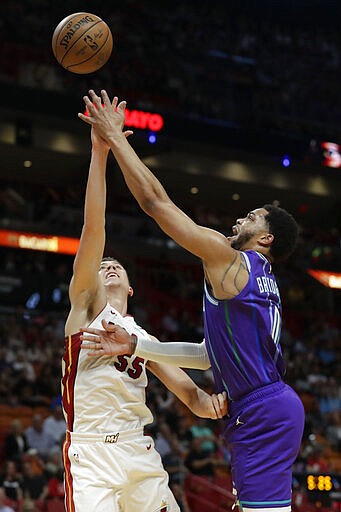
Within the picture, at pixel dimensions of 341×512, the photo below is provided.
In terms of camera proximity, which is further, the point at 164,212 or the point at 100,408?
the point at 100,408

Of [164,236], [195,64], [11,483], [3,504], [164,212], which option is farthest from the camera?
[195,64]

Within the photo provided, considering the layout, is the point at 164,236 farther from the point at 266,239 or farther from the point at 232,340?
the point at 232,340

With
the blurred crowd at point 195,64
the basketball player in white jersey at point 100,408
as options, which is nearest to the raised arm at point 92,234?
the basketball player in white jersey at point 100,408

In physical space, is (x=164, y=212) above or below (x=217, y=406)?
above

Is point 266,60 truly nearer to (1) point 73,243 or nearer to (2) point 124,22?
(2) point 124,22

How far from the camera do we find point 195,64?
860 inches

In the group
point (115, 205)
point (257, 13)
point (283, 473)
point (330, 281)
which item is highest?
point (257, 13)

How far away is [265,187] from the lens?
24172 millimetres

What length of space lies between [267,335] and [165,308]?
16173 millimetres

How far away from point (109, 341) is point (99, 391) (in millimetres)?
592

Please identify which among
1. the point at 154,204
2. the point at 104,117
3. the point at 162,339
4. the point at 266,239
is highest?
the point at 104,117

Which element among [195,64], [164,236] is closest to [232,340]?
[164,236]

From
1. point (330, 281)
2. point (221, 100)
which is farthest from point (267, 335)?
point (330, 281)

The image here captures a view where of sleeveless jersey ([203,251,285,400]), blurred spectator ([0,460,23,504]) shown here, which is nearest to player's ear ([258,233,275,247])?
sleeveless jersey ([203,251,285,400])
